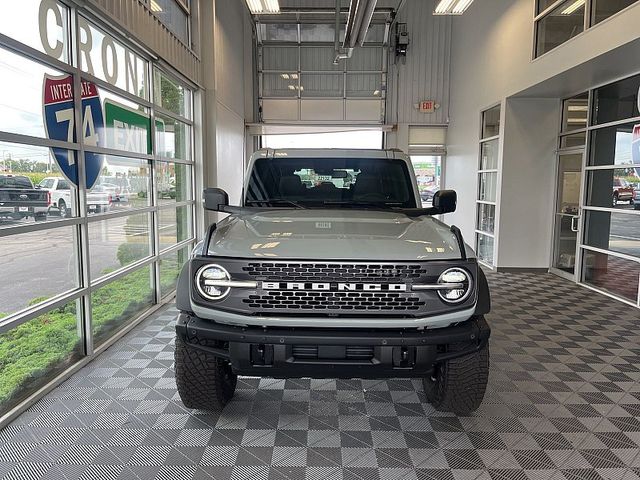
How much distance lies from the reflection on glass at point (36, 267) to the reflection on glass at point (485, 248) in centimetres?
732

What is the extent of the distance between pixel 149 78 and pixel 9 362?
11.9ft

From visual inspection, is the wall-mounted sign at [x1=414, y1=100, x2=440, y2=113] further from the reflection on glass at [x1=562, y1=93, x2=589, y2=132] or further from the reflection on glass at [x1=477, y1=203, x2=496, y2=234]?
the reflection on glass at [x1=562, y1=93, x2=589, y2=132]

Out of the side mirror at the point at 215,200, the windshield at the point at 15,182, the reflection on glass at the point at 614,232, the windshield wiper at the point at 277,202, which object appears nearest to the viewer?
the windshield at the point at 15,182

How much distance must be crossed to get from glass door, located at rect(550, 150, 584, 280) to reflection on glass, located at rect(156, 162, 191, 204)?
624 cm

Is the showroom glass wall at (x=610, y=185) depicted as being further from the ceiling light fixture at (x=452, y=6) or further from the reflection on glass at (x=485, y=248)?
the ceiling light fixture at (x=452, y=6)

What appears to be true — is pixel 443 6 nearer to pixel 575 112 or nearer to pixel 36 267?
pixel 575 112

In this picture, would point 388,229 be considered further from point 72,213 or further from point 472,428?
point 72,213

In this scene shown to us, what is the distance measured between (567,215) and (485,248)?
6.01ft

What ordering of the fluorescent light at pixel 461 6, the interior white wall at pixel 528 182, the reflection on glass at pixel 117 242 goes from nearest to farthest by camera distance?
1. the reflection on glass at pixel 117 242
2. the fluorescent light at pixel 461 6
3. the interior white wall at pixel 528 182

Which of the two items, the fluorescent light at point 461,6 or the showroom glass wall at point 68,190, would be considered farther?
the fluorescent light at point 461,6

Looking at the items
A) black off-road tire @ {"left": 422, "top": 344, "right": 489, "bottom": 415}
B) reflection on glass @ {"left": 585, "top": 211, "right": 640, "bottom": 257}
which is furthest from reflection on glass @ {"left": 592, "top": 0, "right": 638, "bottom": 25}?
black off-road tire @ {"left": 422, "top": 344, "right": 489, "bottom": 415}

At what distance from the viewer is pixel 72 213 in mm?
3783

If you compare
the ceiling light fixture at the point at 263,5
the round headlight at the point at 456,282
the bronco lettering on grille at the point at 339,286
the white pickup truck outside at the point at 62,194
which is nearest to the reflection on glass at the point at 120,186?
the white pickup truck outside at the point at 62,194

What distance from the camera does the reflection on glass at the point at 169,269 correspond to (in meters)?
6.12
